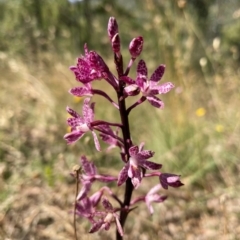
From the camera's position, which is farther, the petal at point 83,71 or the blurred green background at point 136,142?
the blurred green background at point 136,142

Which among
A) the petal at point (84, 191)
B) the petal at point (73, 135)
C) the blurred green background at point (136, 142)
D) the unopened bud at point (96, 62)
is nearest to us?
→ the unopened bud at point (96, 62)

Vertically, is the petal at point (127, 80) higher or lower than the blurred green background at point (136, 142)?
lower

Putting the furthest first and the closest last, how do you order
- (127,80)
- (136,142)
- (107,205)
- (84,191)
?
(136,142) → (84,191) → (107,205) → (127,80)

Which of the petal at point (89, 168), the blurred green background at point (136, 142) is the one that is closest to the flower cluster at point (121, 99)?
the petal at point (89, 168)

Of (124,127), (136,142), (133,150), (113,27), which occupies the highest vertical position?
(136,142)

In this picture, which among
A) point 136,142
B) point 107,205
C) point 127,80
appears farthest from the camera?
point 136,142

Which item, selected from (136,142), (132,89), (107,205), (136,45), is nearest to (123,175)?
(107,205)

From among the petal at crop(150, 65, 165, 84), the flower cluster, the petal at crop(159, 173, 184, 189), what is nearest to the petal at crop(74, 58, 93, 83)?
the flower cluster

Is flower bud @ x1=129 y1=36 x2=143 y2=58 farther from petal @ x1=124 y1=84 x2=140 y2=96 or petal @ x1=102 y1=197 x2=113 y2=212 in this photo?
petal @ x1=102 y1=197 x2=113 y2=212

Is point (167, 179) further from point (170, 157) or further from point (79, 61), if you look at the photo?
point (170, 157)

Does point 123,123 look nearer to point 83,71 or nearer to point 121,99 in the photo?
point 121,99

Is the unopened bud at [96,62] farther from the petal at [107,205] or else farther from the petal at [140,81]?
the petal at [107,205]

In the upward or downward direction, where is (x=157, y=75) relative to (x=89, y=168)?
upward
